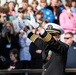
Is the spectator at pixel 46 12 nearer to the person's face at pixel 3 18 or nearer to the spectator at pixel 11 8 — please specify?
the spectator at pixel 11 8

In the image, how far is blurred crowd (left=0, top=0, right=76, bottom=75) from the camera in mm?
7344

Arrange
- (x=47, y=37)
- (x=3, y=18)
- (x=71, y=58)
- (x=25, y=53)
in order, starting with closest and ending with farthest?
(x=47, y=37) → (x=71, y=58) → (x=25, y=53) → (x=3, y=18)

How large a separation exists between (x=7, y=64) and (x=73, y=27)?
1.59 metres

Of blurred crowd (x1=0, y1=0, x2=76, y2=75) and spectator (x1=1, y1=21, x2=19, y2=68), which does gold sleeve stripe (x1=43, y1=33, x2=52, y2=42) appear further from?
spectator (x1=1, y1=21, x2=19, y2=68)

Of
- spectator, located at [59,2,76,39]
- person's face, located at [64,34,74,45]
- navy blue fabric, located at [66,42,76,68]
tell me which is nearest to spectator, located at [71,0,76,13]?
spectator, located at [59,2,76,39]

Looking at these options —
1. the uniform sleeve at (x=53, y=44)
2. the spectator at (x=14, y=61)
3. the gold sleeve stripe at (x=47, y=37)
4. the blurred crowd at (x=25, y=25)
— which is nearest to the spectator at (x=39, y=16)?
the blurred crowd at (x=25, y=25)

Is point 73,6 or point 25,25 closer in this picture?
point 25,25

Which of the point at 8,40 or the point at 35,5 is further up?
the point at 35,5

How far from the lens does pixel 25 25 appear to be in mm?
7684

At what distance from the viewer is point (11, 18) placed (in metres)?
7.71

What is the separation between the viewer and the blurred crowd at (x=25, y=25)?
24.1 feet

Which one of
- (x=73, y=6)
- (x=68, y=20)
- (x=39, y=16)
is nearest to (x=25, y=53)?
(x=39, y=16)

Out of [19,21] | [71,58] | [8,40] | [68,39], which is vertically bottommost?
[71,58]

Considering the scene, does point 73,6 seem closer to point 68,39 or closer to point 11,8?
point 11,8
